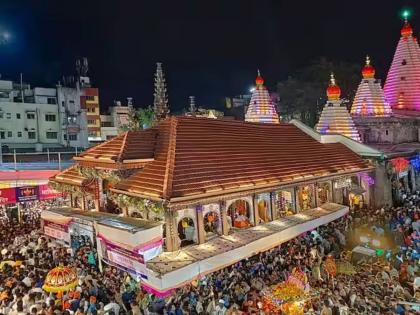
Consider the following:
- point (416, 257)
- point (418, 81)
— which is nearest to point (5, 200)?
point (416, 257)

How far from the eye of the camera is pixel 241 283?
37.3 feet

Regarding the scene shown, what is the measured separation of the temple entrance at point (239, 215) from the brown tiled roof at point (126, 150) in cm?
427

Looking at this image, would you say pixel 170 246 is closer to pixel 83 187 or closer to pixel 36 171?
pixel 83 187

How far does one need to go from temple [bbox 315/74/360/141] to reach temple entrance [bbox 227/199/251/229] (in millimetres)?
9836

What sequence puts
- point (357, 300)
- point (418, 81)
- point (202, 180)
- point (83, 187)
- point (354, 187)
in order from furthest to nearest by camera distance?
point (418, 81) → point (354, 187) → point (83, 187) → point (202, 180) → point (357, 300)

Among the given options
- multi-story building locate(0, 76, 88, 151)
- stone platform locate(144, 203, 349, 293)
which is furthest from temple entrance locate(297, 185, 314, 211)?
multi-story building locate(0, 76, 88, 151)

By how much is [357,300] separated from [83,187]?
36.9 ft

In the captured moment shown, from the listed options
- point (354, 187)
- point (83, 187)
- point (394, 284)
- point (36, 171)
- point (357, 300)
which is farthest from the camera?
point (36, 171)

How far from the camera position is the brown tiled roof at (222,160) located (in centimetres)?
1232

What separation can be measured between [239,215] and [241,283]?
473cm

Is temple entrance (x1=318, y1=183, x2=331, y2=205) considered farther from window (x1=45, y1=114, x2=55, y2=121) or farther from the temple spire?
window (x1=45, y1=114, x2=55, y2=121)

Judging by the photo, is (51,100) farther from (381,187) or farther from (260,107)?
(381,187)

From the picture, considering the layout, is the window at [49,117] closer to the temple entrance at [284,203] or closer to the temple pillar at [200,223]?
the temple entrance at [284,203]

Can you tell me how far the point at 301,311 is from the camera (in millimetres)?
10039
